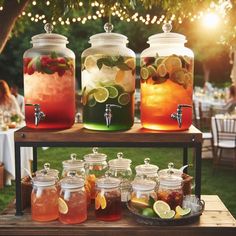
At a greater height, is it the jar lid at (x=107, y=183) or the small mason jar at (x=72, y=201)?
the jar lid at (x=107, y=183)

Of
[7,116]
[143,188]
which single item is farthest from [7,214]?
[7,116]

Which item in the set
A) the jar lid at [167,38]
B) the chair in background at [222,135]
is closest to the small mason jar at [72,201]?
the jar lid at [167,38]

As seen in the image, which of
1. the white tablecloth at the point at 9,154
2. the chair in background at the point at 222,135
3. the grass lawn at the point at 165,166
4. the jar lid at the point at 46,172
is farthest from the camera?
the chair in background at the point at 222,135

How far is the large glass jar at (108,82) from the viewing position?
5.06 feet

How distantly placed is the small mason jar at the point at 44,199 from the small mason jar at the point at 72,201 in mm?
49

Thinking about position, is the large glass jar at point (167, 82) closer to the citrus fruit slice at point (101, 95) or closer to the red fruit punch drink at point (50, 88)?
the citrus fruit slice at point (101, 95)

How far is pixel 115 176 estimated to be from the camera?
177 centimetres

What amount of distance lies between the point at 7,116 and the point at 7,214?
4.12 m

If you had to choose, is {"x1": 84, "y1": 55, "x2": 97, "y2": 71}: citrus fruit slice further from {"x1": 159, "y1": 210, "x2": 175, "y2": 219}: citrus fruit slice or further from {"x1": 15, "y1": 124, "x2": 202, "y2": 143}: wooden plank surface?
{"x1": 159, "y1": 210, "x2": 175, "y2": 219}: citrus fruit slice

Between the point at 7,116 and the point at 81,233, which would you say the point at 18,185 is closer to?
the point at 81,233

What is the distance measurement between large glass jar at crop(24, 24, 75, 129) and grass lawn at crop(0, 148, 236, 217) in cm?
289

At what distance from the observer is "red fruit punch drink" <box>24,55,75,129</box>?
→ 1587mm

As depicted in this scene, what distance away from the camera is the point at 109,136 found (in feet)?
5.13

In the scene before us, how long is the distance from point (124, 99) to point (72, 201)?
1.40ft
